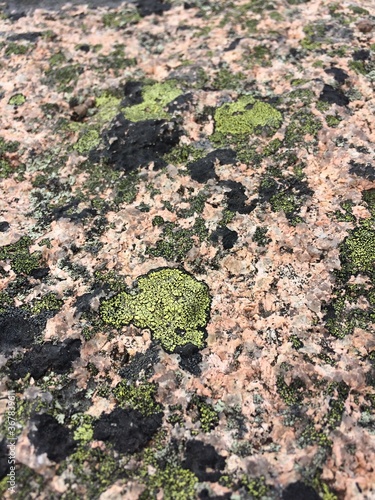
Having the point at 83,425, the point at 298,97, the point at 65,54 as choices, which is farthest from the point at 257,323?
the point at 65,54

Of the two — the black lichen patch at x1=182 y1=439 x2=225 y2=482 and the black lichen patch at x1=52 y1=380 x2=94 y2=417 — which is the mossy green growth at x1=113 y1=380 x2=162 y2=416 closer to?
the black lichen patch at x1=52 y1=380 x2=94 y2=417

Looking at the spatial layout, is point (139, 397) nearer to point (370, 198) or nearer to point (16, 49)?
point (370, 198)

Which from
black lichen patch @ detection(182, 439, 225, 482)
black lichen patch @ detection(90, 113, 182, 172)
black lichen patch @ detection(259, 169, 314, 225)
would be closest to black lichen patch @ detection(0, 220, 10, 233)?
black lichen patch @ detection(90, 113, 182, 172)

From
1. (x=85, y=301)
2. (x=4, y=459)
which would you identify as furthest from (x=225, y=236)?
(x=4, y=459)

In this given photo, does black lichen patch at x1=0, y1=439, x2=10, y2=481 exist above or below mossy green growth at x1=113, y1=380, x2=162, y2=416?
above

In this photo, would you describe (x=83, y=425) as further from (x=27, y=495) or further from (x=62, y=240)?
(x=62, y=240)
